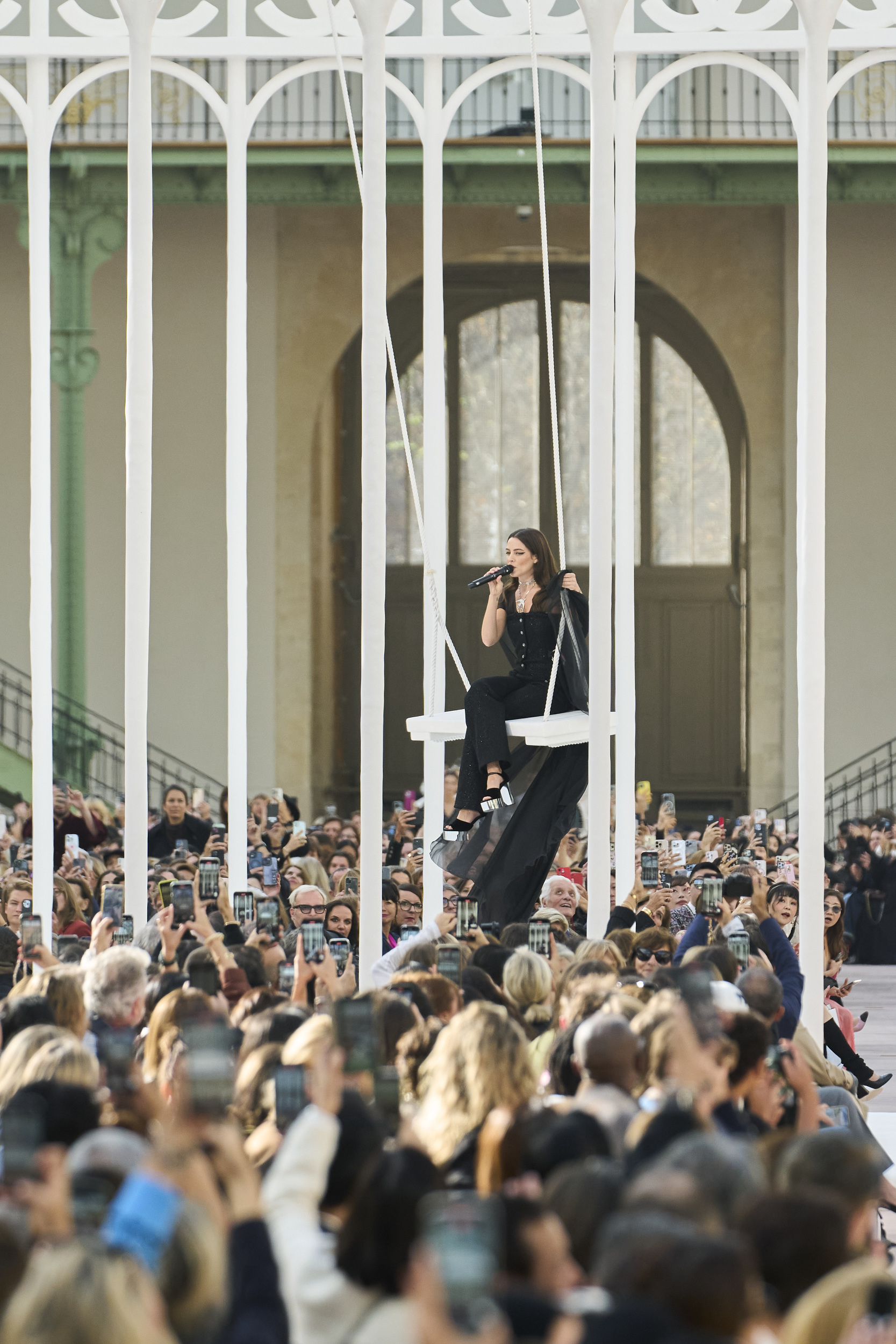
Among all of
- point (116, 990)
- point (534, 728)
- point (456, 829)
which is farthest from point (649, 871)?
point (116, 990)

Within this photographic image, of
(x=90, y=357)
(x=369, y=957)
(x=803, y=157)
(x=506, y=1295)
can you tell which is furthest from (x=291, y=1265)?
(x=90, y=357)

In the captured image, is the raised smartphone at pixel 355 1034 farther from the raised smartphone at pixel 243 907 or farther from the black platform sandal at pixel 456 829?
the black platform sandal at pixel 456 829

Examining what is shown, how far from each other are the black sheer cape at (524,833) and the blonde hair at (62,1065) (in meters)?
4.36

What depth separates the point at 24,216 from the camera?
682 inches

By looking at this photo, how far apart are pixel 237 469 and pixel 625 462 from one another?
Result: 6.38 ft

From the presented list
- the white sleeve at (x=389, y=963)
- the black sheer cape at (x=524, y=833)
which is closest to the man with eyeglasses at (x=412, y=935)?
the white sleeve at (x=389, y=963)

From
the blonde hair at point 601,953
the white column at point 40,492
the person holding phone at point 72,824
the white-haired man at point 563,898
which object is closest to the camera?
the blonde hair at point 601,953

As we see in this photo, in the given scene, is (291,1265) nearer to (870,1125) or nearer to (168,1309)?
(168,1309)

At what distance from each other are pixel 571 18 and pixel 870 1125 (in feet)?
17.7

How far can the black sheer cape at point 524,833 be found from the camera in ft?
27.2

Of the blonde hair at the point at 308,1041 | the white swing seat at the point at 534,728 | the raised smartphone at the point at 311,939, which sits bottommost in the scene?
the raised smartphone at the point at 311,939

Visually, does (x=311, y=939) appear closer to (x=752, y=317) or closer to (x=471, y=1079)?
(x=471, y=1079)

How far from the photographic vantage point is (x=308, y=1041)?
13.6ft

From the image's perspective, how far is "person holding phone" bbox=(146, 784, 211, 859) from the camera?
1296 centimetres
